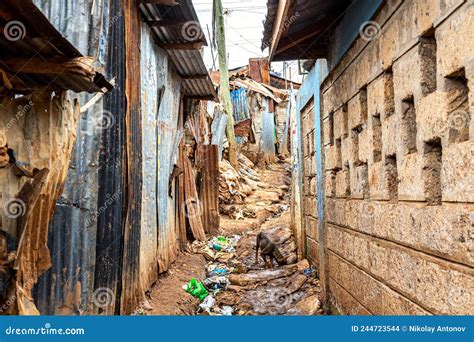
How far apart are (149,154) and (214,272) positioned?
378cm

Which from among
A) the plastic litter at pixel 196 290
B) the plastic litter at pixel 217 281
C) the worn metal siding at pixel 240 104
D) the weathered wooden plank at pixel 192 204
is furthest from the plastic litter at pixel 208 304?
the worn metal siding at pixel 240 104

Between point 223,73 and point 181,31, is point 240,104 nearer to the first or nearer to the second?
point 223,73

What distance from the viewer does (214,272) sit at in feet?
28.6

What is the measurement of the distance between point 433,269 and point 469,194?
0.74 metres

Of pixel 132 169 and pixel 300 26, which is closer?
pixel 132 169

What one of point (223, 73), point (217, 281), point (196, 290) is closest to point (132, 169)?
point (196, 290)

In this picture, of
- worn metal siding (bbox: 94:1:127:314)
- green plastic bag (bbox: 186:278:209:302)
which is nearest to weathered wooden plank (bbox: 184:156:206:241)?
green plastic bag (bbox: 186:278:209:302)

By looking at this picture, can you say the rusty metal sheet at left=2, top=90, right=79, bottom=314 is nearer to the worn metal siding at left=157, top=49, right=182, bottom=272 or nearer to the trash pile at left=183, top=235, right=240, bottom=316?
the worn metal siding at left=157, top=49, right=182, bottom=272

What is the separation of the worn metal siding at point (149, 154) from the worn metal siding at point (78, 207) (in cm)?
157

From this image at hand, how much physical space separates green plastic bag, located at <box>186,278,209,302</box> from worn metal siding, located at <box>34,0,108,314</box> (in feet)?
9.74

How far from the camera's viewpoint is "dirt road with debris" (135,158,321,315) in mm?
6414

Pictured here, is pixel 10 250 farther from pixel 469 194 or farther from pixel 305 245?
pixel 305 245

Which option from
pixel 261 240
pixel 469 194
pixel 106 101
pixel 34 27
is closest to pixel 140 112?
pixel 106 101

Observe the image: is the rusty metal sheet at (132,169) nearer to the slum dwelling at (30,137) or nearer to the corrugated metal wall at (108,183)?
the corrugated metal wall at (108,183)
